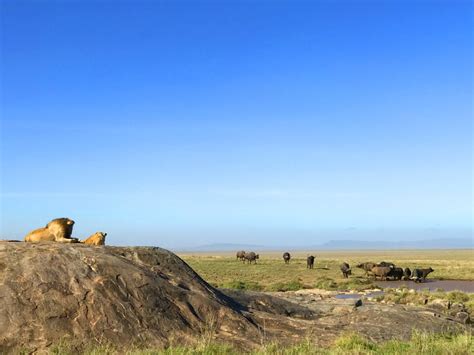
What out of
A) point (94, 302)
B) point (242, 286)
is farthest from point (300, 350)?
point (242, 286)

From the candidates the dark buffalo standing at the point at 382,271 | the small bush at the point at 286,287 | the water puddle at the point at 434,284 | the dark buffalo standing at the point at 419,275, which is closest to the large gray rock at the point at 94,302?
the small bush at the point at 286,287

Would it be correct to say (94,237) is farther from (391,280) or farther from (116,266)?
(391,280)

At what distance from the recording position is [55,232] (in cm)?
1459

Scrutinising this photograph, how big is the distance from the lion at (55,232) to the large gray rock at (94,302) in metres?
1.41

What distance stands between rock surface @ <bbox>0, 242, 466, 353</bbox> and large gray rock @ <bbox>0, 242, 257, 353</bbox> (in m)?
0.02

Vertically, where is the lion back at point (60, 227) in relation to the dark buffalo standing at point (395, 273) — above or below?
above

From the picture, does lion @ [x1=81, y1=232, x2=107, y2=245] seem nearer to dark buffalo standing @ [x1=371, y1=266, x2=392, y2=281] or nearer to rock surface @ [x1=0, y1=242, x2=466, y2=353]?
rock surface @ [x1=0, y1=242, x2=466, y2=353]

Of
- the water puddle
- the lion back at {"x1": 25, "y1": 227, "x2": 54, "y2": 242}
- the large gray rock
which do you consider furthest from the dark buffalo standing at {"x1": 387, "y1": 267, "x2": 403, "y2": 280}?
the lion back at {"x1": 25, "y1": 227, "x2": 54, "y2": 242}

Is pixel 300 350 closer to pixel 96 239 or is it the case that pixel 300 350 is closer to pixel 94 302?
pixel 94 302

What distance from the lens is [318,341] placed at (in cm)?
1279

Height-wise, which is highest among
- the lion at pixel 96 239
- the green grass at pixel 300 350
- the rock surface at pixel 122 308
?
the lion at pixel 96 239

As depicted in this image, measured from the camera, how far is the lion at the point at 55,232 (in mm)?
14555

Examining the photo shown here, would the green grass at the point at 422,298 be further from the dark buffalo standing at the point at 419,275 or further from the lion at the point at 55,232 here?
the lion at the point at 55,232

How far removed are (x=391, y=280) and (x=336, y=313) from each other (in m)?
30.7
